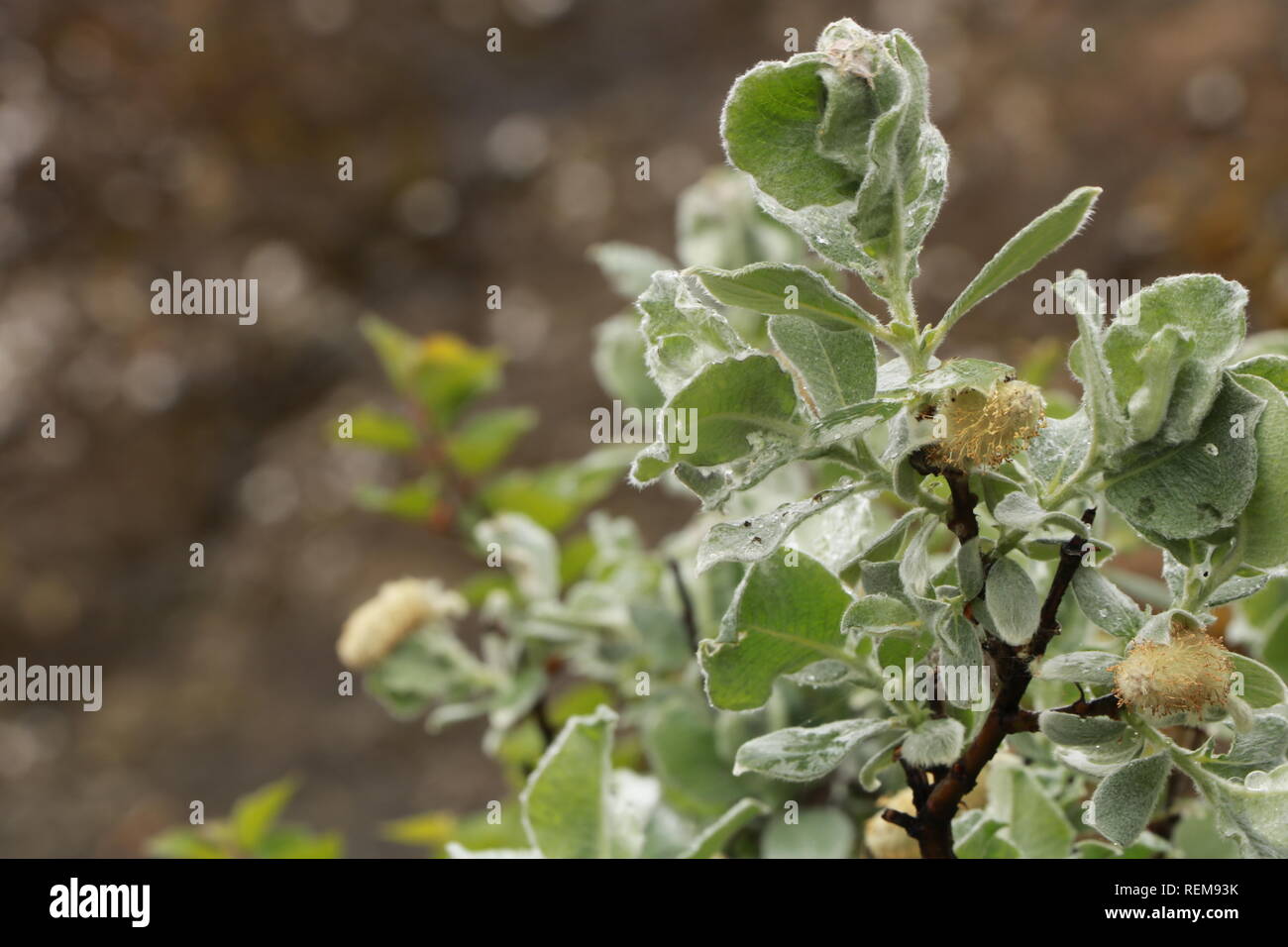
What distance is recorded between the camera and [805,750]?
436 mm

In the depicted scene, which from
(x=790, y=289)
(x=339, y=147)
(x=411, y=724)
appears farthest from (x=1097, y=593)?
(x=339, y=147)

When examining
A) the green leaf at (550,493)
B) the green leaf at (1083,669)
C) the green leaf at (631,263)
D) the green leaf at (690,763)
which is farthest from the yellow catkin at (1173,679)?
the green leaf at (550,493)

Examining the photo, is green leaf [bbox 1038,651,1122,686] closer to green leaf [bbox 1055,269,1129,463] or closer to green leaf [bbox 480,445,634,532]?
green leaf [bbox 1055,269,1129,463]

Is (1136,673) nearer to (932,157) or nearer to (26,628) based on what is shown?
(932,157)

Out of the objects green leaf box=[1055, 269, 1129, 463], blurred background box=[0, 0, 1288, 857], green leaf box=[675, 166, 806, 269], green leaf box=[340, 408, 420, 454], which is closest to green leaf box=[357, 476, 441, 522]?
green leaf box=[340, 408, 420, 454]

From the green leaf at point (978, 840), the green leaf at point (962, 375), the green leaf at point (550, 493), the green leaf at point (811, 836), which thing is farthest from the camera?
the green leaf at point (550, 493)

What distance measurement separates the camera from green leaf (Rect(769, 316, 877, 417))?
420 millimetres

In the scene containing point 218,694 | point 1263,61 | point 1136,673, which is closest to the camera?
point 1136,673

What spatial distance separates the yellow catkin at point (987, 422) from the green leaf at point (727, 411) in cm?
5

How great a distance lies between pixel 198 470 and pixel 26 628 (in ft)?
1.55

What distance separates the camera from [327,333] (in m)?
2.75

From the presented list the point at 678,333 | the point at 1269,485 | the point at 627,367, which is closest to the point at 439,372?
the point at 627,367

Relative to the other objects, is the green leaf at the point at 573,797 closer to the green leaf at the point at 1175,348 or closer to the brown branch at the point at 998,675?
the brown branch at the point at 998,675

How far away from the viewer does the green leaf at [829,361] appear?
420 millimetres
